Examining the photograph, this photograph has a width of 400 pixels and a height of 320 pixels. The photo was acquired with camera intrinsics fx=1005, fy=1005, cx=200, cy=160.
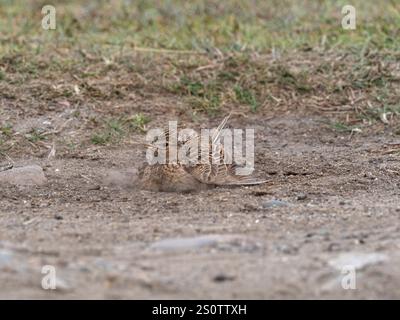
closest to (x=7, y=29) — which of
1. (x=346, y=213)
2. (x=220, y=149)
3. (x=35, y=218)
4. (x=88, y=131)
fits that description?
(x=88, y=131)

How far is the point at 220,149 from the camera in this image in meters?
6.49

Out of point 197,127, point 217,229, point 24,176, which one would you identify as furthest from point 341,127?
point 217,229

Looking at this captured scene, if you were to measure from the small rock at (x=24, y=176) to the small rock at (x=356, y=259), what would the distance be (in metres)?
2.58

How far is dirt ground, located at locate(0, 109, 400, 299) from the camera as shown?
14.1 feet

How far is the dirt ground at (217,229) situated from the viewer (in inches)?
169

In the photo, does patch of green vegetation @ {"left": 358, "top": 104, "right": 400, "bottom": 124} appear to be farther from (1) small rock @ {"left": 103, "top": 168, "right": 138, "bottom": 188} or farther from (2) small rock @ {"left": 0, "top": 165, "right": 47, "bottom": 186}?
(2) small rock @ {"left": 0, "top": 165, "right": 47, "bottom": 186}

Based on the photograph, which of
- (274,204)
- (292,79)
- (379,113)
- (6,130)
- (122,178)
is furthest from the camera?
(292,79)

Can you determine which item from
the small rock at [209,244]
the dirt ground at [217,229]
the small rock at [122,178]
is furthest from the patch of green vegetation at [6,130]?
the small rock at [209,244]

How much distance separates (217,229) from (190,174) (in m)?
1.22

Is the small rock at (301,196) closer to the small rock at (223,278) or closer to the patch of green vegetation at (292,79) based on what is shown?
the small rock at (223,278)

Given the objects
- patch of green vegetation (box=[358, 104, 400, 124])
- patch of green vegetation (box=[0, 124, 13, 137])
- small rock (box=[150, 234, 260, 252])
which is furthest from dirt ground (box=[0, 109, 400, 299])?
patch of green vegetation (box=[0, 124, 13, 137])

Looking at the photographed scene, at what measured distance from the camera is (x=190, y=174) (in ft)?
20.5

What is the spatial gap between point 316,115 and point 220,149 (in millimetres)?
1484

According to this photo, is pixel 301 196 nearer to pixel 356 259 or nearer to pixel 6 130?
pixel 356 259
